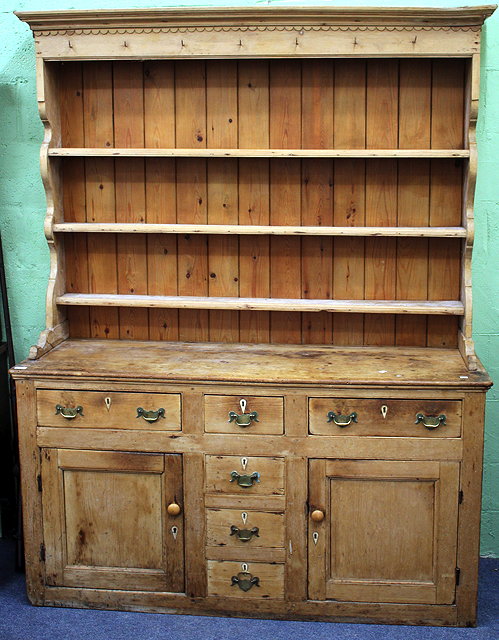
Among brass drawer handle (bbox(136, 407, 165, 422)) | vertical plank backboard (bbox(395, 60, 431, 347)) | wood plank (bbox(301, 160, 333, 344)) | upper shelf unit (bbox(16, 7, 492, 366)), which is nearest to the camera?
brass drawer handle (bbox(136, 407, 165, 422))

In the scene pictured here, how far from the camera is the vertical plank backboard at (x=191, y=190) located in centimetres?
331

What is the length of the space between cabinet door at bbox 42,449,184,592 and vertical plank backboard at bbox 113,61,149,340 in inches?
26.4

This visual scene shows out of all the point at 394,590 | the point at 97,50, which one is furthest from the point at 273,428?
the point at 97,50

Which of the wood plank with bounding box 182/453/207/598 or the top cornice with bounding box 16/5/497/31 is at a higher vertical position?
the top cornice with bounding box 16/5/497/31

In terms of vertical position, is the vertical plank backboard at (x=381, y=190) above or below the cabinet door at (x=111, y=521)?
above

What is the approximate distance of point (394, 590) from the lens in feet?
9.86

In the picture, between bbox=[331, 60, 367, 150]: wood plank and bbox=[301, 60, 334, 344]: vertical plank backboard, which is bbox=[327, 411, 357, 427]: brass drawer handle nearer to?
bbox=[301, 60, 334, 344]: vertical plank backboard

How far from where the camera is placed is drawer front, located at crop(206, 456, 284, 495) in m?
2.98

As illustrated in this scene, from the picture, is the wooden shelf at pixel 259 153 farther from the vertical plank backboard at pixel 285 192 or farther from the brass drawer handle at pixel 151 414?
the brass drawer handle at pixel 151 414

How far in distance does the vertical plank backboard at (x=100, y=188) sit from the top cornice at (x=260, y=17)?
278 mm

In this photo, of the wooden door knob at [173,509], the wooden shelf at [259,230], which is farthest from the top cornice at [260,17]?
the wooden door knob at [173,509]

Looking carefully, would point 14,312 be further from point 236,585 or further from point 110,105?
point 236,585

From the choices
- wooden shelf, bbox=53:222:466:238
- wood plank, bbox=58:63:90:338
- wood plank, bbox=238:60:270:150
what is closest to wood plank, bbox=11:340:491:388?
wood plank, bbox=58:63:90:338

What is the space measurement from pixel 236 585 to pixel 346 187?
5.29ft
